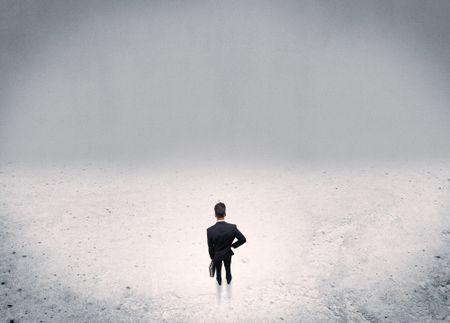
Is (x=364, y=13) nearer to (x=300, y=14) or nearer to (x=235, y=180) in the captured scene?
(x=300, y=14)

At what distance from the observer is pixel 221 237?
13.9ft

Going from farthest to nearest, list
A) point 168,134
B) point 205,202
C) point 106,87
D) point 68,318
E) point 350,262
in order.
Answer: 1. point 106,87
2. point 168,134
3. point 205,202
4. point 350,262
5. point 68,318

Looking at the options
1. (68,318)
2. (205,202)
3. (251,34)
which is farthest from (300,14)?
(68,318)

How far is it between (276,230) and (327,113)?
4.48 metres

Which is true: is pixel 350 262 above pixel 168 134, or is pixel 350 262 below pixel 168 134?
below

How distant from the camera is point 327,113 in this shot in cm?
907

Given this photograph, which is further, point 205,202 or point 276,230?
point 205,202

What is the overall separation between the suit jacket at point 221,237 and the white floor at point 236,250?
0.63 meters

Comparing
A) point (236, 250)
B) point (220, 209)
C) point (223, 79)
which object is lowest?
point (236, 250)

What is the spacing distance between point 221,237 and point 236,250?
120 cm

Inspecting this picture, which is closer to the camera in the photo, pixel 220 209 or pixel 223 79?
pixel 220 209

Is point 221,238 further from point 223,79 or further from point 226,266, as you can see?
point 223,79

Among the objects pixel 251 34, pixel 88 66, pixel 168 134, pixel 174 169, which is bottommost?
pixel 174 169

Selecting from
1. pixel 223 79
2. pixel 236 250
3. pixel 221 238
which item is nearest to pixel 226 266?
pixel 221 238
